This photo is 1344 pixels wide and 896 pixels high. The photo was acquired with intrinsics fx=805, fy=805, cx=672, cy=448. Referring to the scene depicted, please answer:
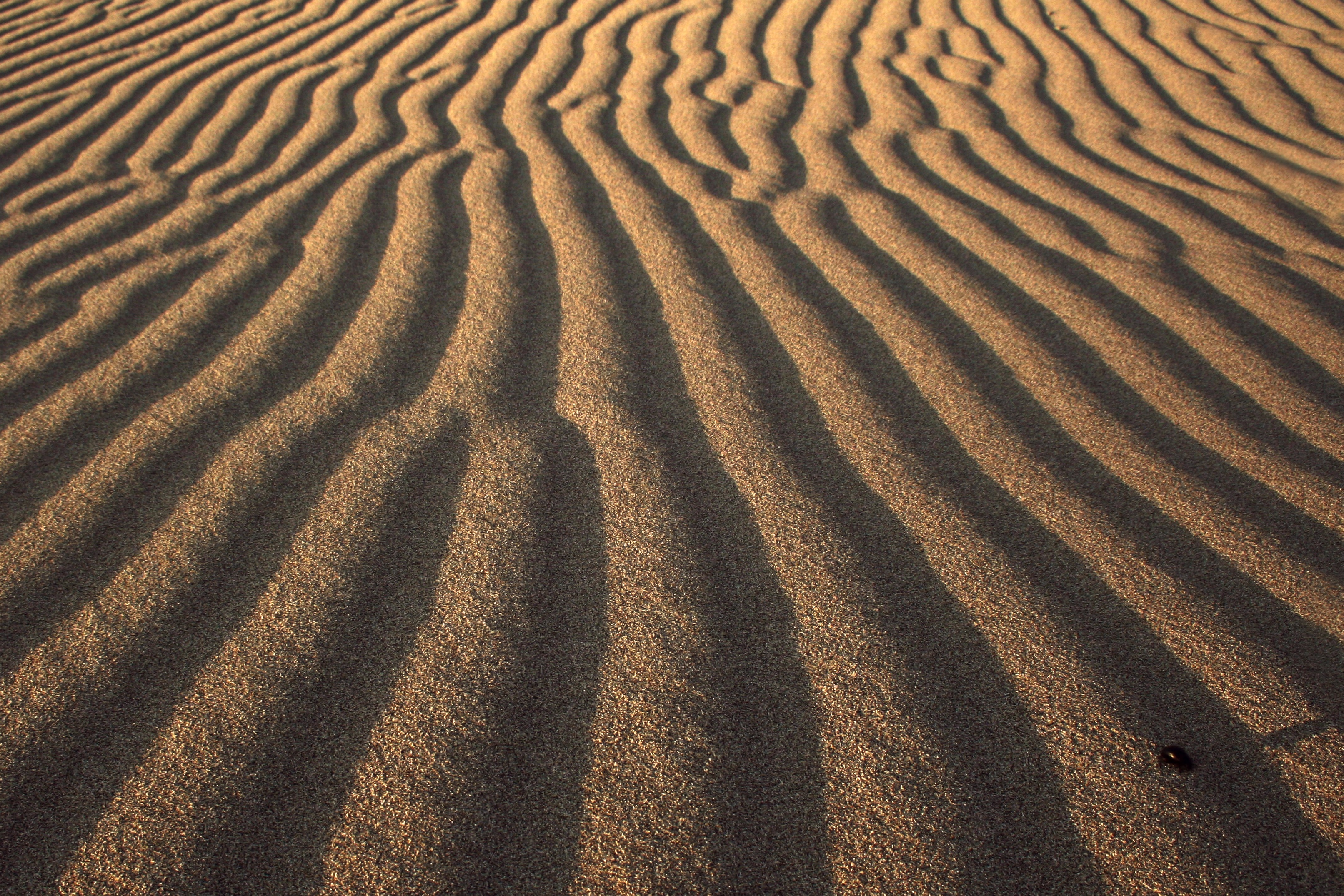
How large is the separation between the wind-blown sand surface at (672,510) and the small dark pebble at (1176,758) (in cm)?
2

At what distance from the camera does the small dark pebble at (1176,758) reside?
90cm

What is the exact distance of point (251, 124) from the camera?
9.00ft

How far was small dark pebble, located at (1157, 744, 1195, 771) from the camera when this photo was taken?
90 cm

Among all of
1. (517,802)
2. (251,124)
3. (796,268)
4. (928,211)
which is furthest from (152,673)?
(251,124)

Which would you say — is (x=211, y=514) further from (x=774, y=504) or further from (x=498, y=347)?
(x=774, y=504)

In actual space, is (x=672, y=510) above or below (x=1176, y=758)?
above

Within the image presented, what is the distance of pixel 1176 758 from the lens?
91 centimetres

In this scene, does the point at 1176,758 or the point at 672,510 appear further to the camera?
the point at 672,510

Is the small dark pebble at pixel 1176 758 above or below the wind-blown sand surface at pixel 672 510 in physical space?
below

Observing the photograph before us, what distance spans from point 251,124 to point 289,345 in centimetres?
157

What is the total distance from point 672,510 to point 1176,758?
709 mm

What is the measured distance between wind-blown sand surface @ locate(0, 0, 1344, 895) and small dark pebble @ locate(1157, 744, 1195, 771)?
2 centimetres

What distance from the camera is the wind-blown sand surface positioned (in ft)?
2.83

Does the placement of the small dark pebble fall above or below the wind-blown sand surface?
below
